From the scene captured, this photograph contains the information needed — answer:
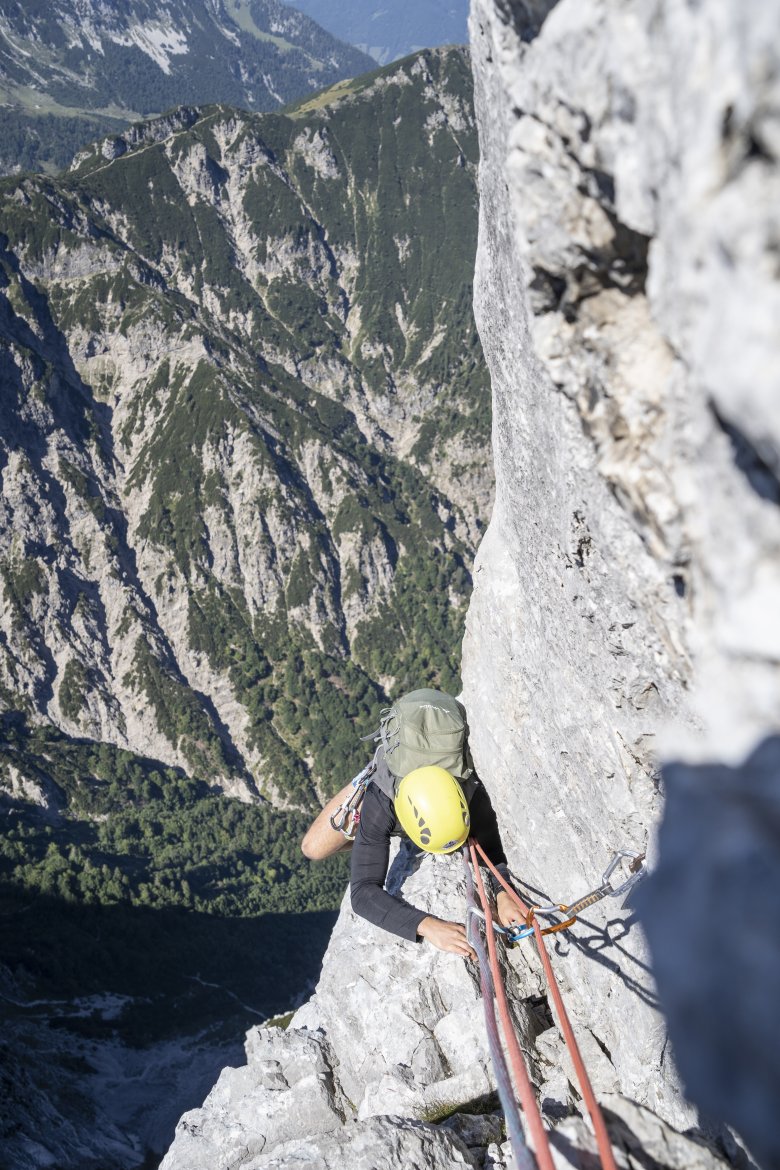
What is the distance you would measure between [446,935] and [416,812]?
59.6 inches

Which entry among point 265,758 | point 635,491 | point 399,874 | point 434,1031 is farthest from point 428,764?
point 265,758

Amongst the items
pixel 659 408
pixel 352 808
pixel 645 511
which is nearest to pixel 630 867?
pixel 645 511

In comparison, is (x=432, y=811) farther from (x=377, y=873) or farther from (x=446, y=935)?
(x=446, y=935)

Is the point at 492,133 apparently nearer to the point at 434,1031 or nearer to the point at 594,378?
the point at 594,378

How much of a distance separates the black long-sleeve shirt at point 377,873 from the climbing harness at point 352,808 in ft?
2.23

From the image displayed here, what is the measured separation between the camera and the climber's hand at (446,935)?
8.84 meters

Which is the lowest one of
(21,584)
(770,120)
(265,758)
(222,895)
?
(222,895)

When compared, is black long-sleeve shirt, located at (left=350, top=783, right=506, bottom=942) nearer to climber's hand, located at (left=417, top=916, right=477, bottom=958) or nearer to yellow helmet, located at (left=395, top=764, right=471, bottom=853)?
climber's hand, located at (left=417, top=916, right=477, bottom=958)

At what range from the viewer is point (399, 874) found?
10891 mm

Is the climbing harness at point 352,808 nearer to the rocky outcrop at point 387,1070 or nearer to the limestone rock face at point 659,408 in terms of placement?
the rocky outcrop at point 387,1070

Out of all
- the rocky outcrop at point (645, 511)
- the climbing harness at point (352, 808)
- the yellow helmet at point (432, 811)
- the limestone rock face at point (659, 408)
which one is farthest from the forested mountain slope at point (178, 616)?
the limestone rock face at point (659, 408)

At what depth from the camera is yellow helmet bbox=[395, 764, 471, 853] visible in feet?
29.9

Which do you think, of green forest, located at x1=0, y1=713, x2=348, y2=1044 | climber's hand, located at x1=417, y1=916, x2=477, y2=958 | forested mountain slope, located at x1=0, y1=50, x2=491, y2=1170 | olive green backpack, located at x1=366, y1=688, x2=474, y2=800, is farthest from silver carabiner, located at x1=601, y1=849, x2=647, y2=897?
forested mountain slope, located at x1=0, y1=50, x2=491, y2=1170

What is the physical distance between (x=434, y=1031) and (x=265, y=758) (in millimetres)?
145435
